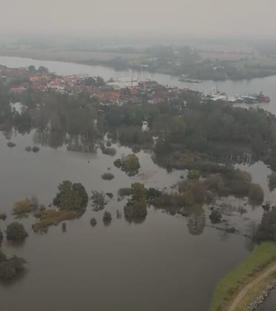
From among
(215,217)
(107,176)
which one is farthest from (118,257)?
(107,176)

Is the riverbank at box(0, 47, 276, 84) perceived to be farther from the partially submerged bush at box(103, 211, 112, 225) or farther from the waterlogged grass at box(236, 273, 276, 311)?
the waterlogged grass at box(236, 273, 276, 311)

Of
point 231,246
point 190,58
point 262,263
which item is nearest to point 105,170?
point 231,246

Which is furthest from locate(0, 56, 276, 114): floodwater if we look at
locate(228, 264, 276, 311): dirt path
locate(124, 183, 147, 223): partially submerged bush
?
locate(228, 264, 276, 311): dirt path

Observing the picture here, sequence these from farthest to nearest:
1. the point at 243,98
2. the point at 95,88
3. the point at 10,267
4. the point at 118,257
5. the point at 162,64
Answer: the point at 162,64, the point at 95,88, the point at 243,98, the point at 118,257, the point at 10,267

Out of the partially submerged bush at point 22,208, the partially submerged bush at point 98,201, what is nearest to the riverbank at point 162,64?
the partially submerged bush at point 98,201

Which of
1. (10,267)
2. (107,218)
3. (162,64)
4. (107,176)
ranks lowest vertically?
(10,267)

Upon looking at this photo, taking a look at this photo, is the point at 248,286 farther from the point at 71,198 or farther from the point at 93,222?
the point at 71,198

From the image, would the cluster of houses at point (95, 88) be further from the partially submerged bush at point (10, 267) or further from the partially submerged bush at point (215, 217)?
the partially submerged bush at point (10, 267)
